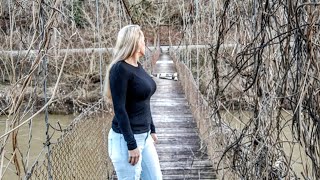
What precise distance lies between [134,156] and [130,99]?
229 mm

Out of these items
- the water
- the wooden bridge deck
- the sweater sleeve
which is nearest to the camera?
the sweater sleeve

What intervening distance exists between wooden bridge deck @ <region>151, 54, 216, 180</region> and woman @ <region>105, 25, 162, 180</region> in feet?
2.18

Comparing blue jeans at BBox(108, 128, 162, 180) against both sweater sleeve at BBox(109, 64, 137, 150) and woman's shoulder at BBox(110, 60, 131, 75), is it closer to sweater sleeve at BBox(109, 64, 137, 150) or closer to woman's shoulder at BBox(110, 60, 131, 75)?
sweater sleeve at BBox(109, 64, 137, 150)

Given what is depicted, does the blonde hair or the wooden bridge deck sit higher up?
the blonde hair

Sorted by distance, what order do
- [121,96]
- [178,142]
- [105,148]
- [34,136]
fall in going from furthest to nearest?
[34,136] < [178,142] < [105,148] < [121,96]

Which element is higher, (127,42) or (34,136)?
(127,42)

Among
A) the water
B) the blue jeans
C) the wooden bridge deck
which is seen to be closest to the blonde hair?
the blue jeans

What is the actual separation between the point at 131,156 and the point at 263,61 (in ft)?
2.10

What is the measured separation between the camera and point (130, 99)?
5.77 feet

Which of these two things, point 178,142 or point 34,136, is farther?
point 34,136

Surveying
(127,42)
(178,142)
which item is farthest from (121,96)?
(178,142)

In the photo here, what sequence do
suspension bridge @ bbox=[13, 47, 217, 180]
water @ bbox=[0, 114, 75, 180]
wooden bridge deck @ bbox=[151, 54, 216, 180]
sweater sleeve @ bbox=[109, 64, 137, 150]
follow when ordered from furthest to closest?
water @ bbox=[0, 114, 75, 180] → wooden bridge deck @ bbox=[151, 54, 216, 180] → suspension bridge @ bbox=[13, 47, 217, 180] → sweater sleeve @ bbox=[109, 64, 137, 150]

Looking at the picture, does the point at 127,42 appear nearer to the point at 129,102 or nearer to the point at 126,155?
the point at 129,102

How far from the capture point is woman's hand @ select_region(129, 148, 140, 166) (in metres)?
1.75
